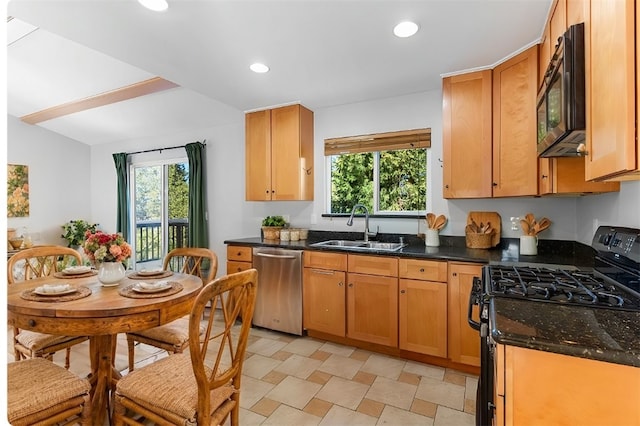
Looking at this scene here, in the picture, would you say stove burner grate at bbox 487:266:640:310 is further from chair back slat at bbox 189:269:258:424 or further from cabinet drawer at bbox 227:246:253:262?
cabinet drawer at bbox 227:246:253:262

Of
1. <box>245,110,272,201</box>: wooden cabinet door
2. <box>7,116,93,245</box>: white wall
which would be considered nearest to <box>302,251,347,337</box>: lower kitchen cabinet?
<box>245,110,272,201</box>: wooden cabinet door

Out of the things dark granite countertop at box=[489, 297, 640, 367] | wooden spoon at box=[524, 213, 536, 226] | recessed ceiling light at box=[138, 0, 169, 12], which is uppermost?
recessed ceiling light at box=[138, 0, 169, 12]

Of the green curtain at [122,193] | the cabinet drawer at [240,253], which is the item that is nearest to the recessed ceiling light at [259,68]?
the cabinet drawer at [240,253]

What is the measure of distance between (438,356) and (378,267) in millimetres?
809

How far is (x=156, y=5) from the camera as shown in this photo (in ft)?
6.01

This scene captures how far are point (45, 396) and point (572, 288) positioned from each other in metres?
2.27

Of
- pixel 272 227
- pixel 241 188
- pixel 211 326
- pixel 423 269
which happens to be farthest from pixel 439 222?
pixel 241 188

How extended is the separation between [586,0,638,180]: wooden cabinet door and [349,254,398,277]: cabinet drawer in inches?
62.2

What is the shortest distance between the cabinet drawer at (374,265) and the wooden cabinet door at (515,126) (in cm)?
97

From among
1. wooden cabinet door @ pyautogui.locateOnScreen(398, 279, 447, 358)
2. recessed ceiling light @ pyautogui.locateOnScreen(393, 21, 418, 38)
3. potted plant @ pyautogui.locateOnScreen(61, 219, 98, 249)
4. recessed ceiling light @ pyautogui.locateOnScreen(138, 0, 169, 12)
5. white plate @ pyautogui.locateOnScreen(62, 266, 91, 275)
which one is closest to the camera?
recessed ceiling light @ pyautogui.locateOnScreen(138, 0, 169, 12)

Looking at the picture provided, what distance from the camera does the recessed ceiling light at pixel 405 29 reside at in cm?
203

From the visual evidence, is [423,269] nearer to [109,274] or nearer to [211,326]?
[211,326]

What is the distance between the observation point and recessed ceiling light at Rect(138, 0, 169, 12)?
1802 millimetres

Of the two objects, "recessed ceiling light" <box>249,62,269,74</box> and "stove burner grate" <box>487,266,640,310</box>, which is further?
"recessed ceiling light" <box>249,62,269,74</box>
